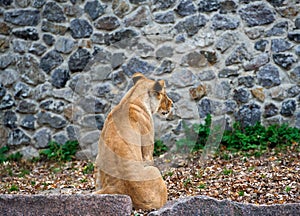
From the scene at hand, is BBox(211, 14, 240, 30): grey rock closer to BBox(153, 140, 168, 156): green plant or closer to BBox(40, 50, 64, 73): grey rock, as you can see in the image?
BBox(153, 140, 168, 156): green plant

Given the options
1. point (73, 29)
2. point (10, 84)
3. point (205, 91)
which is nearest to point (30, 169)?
point (10, 84)

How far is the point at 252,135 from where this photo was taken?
27.6 feet

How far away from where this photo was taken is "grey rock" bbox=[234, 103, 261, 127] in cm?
864

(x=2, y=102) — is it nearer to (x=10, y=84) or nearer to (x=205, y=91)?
(x=10, y=84)

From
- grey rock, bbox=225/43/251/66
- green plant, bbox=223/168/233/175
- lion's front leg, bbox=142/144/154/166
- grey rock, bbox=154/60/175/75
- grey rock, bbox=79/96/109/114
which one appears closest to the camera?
lion's front leg, bbox=142/144/154/166

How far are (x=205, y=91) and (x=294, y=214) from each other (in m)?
4.06

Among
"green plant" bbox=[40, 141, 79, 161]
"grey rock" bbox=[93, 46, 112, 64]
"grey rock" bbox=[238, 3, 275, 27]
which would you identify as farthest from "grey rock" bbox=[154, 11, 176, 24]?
"green plant" bbox=[40, 141, 79, 161]

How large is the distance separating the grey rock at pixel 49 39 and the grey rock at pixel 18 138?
4.95ft

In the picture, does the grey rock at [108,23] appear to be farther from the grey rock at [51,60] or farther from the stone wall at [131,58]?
the grey rock at [51,60]

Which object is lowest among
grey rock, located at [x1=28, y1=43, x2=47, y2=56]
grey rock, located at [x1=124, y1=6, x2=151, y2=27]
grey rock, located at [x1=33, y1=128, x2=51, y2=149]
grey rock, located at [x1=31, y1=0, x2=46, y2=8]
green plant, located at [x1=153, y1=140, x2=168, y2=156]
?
grey rock, located at [x1=33, y1=128, x2=51, y2=149]

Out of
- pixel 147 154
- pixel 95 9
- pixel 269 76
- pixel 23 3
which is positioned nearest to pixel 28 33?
pixel 23 3

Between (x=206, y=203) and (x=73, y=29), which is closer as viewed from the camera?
(x=206, y=203)

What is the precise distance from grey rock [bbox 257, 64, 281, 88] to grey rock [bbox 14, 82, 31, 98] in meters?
3.75

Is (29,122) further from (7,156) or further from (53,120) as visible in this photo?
(7,156)
